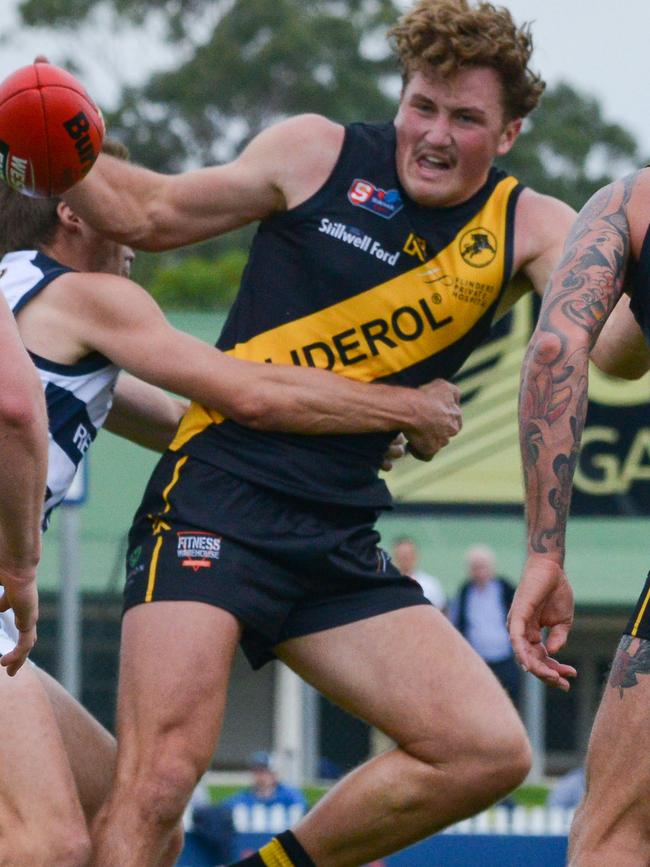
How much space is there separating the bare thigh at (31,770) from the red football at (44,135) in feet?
4.52

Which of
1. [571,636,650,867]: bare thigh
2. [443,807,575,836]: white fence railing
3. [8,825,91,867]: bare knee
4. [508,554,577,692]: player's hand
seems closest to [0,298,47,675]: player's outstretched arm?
[8,825,91,867]: bare knee

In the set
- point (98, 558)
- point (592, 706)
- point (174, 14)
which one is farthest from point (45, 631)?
point (174, 14)

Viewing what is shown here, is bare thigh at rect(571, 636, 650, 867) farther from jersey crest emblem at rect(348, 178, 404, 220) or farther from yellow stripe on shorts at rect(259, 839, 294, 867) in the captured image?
jersey crest emblem at rect(348, 178, 404, 220)

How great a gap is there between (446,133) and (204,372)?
40.4 inches

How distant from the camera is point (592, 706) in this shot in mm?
18078

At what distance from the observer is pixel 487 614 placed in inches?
433

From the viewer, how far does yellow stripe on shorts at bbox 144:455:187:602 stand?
4926 mm

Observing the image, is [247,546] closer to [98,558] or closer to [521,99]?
[521,99]

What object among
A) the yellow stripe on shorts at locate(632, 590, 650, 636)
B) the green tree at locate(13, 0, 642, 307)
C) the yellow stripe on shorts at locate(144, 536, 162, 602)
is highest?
the green tree at locate(13, 0, 642, 307)

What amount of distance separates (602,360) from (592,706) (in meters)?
13.9

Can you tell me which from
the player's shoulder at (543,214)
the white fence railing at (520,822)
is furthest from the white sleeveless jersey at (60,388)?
the white fence railing at (520,822)

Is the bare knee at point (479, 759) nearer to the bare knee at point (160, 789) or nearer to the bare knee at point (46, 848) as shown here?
the bare knee at point (160, 789)

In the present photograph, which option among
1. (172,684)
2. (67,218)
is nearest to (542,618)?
(172,684)

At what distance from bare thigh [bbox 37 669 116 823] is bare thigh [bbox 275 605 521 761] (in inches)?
25.3
